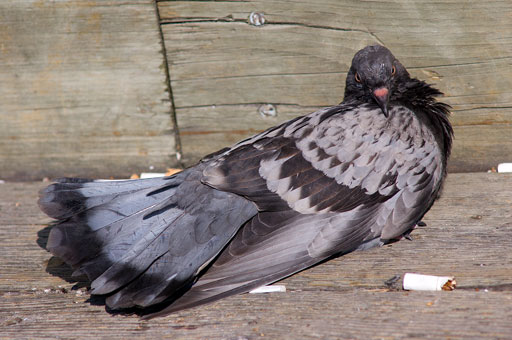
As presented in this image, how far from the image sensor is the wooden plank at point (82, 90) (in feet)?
13.3

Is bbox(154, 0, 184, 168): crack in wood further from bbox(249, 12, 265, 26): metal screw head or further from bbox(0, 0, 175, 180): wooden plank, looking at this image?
bbox(249, 12, 265, 26): metal screw head

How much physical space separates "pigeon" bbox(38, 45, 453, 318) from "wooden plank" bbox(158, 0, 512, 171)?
1.61ft

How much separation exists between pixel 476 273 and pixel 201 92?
2251 millimetres

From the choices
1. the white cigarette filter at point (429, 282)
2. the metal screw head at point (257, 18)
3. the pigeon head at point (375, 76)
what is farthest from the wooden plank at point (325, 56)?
the white cigarette filter at point (429, 282)

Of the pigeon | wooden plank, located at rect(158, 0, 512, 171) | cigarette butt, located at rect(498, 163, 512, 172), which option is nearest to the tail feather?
the pigeon

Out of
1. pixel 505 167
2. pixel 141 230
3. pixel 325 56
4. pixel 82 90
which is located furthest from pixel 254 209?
pixel 505 167

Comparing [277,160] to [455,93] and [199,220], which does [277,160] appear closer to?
[199,220]

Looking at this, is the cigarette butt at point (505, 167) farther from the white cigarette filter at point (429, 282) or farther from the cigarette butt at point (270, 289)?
the cigarette butt at point (270, 289)

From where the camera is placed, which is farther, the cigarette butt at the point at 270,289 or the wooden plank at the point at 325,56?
the wooden plank at the point at 325,56

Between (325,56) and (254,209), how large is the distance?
136cm

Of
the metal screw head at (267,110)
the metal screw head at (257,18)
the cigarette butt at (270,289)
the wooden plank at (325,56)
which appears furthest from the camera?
the metal screw head at (267,110)

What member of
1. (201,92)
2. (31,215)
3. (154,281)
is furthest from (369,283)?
(31,215)

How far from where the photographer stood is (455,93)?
3969 mm

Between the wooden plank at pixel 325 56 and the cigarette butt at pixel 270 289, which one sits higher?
the wooden plank at pixel 325 56
